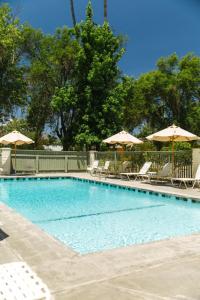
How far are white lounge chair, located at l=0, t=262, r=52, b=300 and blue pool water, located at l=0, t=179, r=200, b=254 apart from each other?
12.1ft

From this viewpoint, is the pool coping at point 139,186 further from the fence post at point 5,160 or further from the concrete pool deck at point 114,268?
the concrete pool deck at point 114,268

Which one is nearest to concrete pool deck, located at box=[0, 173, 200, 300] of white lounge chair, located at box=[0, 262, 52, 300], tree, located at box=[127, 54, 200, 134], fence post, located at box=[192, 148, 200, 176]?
white lounge chair, located at box=[0, 262, 52, 300]

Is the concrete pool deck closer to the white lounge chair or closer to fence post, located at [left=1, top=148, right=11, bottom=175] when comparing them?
the white lounge chair

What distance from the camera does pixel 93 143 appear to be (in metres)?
23.6

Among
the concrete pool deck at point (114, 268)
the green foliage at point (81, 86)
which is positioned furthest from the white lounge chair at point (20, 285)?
the green foliage at point (81, 86)

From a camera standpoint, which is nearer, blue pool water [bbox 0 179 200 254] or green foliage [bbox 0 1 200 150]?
blue pool water [bbox 0 179 200 254]

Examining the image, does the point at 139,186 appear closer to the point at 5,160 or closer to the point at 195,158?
the point at 195,158

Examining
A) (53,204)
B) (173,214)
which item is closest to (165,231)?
(173,214)

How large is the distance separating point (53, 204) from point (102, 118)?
13.3 m

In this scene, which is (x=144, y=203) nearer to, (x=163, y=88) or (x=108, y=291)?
(x=108, y=291)

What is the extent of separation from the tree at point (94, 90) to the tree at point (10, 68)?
5.26m

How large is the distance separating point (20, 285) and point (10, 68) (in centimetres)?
2741

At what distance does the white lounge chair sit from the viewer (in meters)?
2.33

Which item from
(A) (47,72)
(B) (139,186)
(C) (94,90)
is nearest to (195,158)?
(B) (139,186)
